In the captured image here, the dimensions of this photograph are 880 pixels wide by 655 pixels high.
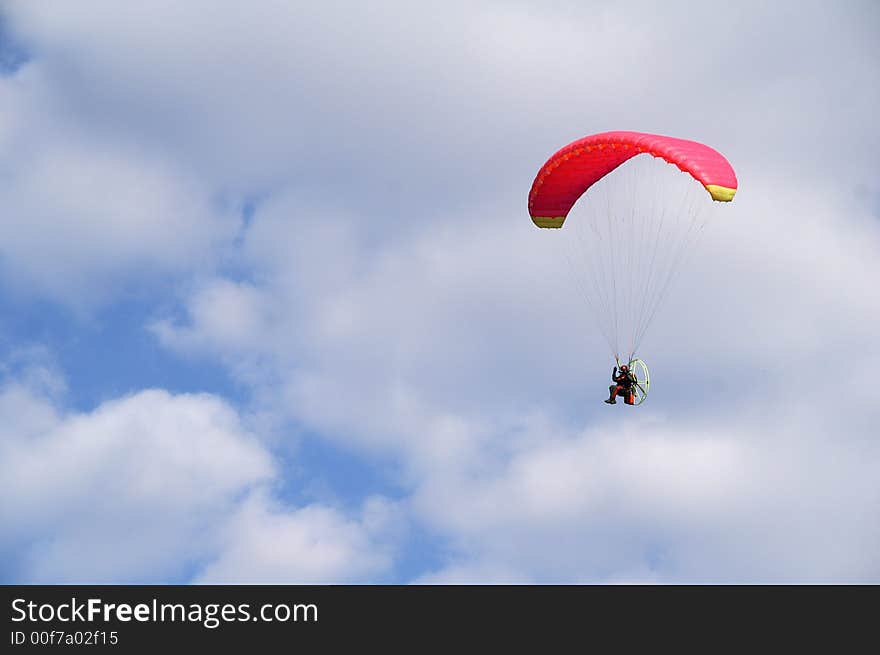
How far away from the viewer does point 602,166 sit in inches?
2120

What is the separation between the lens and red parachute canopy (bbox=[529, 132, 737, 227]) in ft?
159

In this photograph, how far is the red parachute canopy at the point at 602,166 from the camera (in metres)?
48.5
